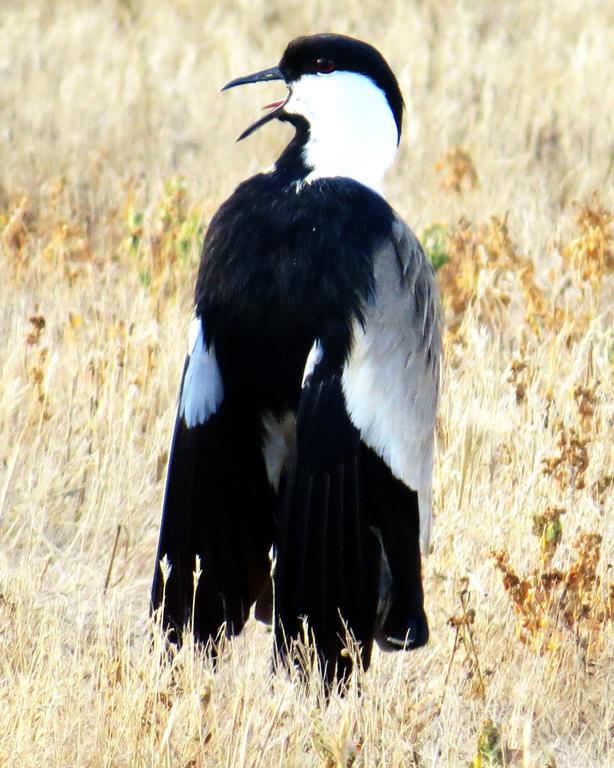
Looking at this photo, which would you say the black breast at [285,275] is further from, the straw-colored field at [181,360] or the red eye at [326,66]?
the straw-colored field at [181,360]

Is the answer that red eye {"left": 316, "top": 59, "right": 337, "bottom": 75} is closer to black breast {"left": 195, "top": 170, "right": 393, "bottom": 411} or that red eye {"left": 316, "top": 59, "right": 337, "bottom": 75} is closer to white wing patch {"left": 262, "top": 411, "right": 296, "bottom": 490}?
black breast {"left": 195, "top": 170, "right": 393, "bottom": 411}

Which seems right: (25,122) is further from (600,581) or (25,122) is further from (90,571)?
(600,581)

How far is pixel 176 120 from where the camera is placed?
26.6ft

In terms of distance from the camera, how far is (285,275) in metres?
3.43

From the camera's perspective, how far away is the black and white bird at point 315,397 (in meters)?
3.44

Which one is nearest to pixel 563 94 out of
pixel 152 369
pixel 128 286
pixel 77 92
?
pixel 77 92

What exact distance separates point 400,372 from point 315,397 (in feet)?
0.86

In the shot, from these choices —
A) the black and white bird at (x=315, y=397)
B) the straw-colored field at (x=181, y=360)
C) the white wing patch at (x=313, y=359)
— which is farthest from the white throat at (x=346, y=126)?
the straw-colored field at (x=181, y=360)

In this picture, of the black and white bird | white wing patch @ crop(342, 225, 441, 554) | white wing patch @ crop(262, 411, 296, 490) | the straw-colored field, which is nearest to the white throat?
the black and white bird

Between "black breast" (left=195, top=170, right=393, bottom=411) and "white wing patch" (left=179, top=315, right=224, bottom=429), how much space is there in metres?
0.03

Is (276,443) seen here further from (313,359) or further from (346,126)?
(346,126)

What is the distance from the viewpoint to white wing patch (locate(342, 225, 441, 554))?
3469mm

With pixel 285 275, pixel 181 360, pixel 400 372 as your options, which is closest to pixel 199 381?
pixel 285 275

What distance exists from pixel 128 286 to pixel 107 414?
1347 millimetres
